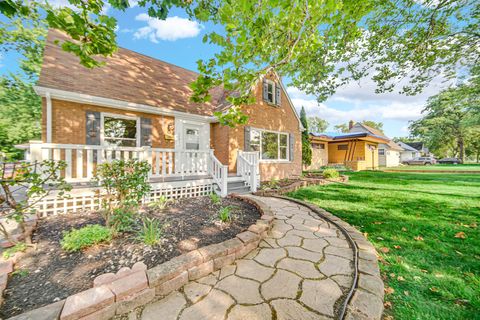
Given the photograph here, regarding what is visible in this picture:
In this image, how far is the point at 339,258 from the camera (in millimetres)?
2484

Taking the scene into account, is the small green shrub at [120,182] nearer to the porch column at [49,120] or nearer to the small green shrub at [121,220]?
the small green shrub at [121,220]

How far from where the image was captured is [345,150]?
17578 mm

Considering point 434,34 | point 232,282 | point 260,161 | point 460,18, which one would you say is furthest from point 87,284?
point 460,18

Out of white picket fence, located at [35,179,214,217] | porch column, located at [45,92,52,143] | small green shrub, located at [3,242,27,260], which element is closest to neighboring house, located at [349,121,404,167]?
white picket fence, located at [35,179,214,217]

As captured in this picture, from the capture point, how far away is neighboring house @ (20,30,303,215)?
5254mm

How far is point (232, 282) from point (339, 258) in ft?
4.88

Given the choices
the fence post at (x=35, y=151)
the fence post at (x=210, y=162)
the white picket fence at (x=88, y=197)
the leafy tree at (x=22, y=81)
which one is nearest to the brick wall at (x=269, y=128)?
the fence post at (x=210, y=162)

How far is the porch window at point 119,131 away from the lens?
248 inches

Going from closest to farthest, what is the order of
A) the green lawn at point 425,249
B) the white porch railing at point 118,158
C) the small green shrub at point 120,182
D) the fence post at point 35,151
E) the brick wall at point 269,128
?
1. the green lawn at point 425,249
2. the small green shrub at point 120,182
3. the fence post at point 35,151
4. the white porch railing at point 118,158
5. the brick wall at point 269,128

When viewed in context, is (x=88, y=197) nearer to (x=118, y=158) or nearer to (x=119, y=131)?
(x=118, y=158)

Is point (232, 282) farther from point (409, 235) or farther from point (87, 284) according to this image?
point (409, 235)

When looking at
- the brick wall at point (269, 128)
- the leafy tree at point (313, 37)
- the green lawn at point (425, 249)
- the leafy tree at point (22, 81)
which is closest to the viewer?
the green lawn at point (425, 249)

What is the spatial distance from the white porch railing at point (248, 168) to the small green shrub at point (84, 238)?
188 inches

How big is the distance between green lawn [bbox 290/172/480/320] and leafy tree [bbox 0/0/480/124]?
3.73 m
